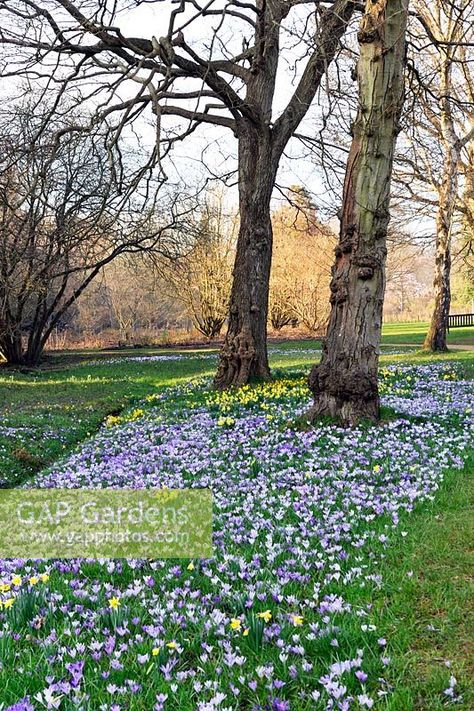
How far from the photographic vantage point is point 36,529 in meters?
4.94

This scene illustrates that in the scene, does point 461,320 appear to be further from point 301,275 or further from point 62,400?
point 62,400

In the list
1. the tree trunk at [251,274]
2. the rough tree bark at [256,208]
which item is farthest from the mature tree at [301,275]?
the tree trunk at [251,274]

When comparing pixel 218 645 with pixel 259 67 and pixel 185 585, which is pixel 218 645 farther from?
pixel 259 67

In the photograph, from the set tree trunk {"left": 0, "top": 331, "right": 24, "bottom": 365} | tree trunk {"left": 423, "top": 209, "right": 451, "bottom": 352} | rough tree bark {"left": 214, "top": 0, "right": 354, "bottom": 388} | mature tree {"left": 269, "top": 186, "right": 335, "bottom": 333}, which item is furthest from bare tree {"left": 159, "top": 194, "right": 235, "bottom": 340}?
rough tree bark {"left": 214, "top": 0, "right": 354, "bottom": 388}

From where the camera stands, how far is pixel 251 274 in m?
12.5

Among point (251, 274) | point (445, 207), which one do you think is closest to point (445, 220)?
point (445, 207)

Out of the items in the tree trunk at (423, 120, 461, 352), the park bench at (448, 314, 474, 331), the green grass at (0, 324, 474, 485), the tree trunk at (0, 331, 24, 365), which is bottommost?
the green grass at (0, 324, 474, 485)

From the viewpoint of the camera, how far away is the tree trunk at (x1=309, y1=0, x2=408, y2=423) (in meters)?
7.62

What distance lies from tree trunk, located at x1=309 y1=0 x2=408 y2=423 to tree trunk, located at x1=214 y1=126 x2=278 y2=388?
4.57m

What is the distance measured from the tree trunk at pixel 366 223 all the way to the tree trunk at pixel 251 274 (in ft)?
15.0

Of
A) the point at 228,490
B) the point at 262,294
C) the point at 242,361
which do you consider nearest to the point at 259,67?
the point at 262,294

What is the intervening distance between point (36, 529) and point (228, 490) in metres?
1.72

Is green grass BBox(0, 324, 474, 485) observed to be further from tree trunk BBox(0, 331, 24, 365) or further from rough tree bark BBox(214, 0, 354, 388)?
rough tree bark BBox(214, 0, 354, 388)

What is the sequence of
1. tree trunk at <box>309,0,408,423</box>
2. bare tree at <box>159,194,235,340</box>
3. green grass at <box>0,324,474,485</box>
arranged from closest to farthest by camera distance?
tree trunk at <box>309,0,408,423</box>, green grass at <box>0,324,474,485</box>, bare tree at <box>159,194,235,340</box>
